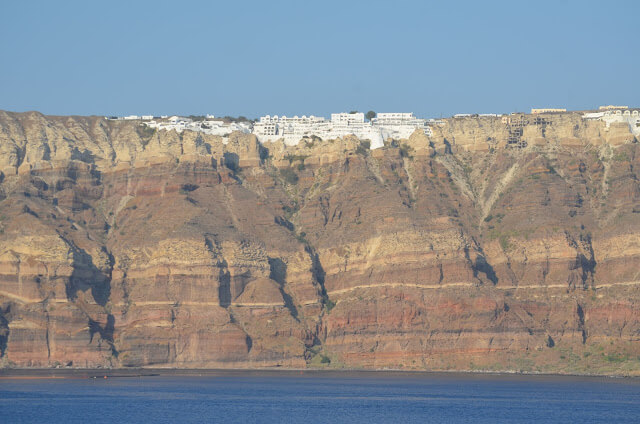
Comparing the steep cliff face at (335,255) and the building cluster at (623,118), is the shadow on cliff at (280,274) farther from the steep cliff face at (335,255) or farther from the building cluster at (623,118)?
the building cluster at (623,118)

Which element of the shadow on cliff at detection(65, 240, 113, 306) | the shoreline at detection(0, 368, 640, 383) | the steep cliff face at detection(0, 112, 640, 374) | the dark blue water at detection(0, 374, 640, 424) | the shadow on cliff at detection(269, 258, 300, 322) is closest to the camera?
the dark blue water at detection(0, 374, 640, 424)

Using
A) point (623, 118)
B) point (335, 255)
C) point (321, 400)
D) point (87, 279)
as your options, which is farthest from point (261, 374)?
point (623, 118)

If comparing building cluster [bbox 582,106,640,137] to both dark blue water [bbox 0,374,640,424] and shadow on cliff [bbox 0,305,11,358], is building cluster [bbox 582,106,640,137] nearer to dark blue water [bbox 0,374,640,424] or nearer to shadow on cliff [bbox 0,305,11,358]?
dark blue water [bbox 0,374,640,424]

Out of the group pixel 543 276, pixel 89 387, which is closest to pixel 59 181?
pixel 89 387

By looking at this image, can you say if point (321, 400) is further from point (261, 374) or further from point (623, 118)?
point (623, 118)

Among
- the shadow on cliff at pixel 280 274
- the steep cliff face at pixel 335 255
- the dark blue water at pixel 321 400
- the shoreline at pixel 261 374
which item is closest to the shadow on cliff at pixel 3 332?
the steep cliff face at pixel 335 255

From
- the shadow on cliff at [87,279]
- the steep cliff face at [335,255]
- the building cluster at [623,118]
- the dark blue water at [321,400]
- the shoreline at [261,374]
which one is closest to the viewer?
the dark blue water at [321,400]

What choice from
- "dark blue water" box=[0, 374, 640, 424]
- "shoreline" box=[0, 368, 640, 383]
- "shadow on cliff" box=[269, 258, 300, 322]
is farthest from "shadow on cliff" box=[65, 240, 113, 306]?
"shadow on cliff" box=[269, 258, 300, 322]

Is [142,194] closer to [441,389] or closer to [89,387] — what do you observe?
[89,387]
